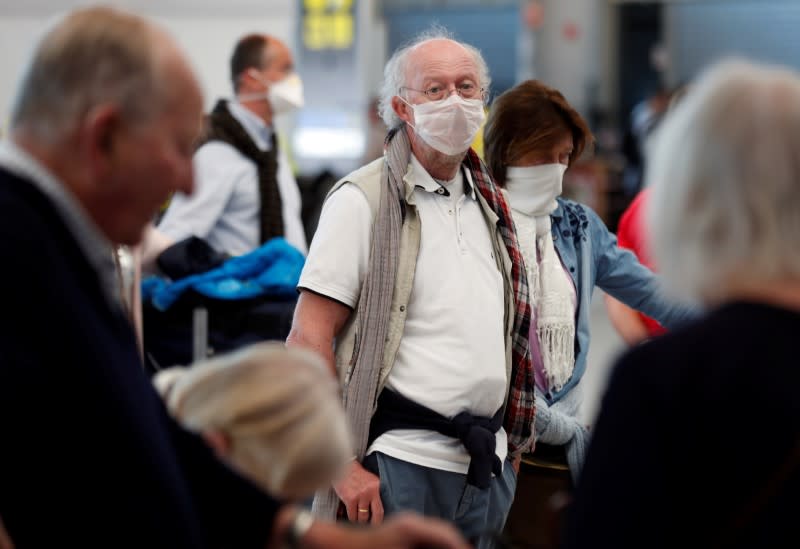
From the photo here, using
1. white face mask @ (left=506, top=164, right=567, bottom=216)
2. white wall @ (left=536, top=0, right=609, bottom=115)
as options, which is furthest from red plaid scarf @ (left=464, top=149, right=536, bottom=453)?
white wall @ (left=536, top=0, right=609, bottom=115)

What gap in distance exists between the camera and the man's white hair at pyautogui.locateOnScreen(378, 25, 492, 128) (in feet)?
8.72

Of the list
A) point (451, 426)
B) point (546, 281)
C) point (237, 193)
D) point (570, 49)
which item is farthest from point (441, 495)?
point (570, 49)

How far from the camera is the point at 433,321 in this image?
2.39 m

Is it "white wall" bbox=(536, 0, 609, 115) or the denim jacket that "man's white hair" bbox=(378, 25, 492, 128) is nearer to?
the denim jacket

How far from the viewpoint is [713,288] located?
1312 millimetres

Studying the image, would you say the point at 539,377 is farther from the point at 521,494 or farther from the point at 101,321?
the point at 101,321

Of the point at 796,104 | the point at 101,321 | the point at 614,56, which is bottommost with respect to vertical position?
the point at 614,56

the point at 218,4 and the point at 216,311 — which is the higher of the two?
the point at 218,4

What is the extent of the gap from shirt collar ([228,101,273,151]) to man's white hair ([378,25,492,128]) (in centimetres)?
167

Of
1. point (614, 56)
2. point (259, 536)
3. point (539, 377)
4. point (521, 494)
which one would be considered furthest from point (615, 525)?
point (614, 56)

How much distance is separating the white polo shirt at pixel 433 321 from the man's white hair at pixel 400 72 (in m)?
0.34

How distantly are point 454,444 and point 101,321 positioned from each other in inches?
46.2

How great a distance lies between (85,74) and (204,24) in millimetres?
9101

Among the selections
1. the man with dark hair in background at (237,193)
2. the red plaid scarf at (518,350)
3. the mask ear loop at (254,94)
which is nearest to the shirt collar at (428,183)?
the red plaid scarf at (518,350)
